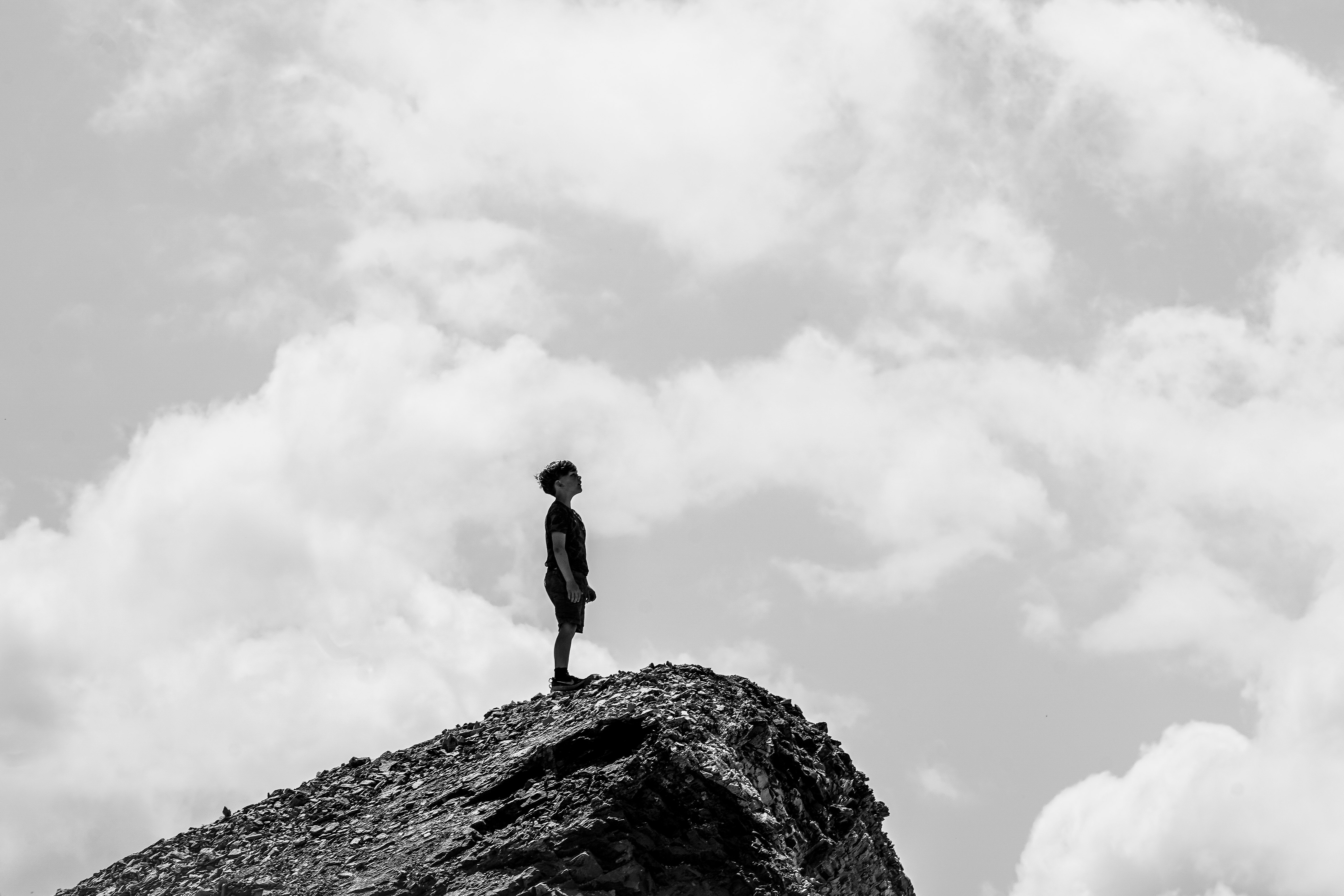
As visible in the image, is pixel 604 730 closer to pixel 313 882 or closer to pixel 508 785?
pixel 508 785

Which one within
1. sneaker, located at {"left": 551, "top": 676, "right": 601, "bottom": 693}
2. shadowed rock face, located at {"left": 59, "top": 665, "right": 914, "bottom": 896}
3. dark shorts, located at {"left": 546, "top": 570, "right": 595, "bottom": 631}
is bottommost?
shadowed rock face, located at {"left": 59, "top": 665, "right": 914, "bottom": 896}

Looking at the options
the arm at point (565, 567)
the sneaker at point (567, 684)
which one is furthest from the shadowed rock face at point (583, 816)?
the arm at point (565, 567)

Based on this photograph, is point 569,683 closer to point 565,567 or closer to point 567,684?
point 567,684

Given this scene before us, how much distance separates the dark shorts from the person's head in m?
0.94

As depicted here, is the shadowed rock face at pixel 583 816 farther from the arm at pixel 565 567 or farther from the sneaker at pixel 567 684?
the arm at pixel 565 567

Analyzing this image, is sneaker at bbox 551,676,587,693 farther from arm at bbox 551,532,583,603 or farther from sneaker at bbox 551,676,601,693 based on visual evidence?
arm at bbox 551,532,583,603

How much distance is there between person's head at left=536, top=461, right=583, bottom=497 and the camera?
696 inches

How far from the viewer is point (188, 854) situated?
1591 cm

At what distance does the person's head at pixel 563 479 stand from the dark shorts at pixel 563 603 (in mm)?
940

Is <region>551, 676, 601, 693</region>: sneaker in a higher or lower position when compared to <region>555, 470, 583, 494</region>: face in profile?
lower

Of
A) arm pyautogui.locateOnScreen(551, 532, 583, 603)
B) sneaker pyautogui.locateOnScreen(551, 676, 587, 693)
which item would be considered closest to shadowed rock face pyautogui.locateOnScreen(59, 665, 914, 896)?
sneaker pyautogui.locateOnScreen(551, 676, 587, 693)

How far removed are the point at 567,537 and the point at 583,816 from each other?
13.6 ft

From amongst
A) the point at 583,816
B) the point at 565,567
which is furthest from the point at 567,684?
the point at 583,816

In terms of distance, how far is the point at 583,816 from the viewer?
14.2 m
